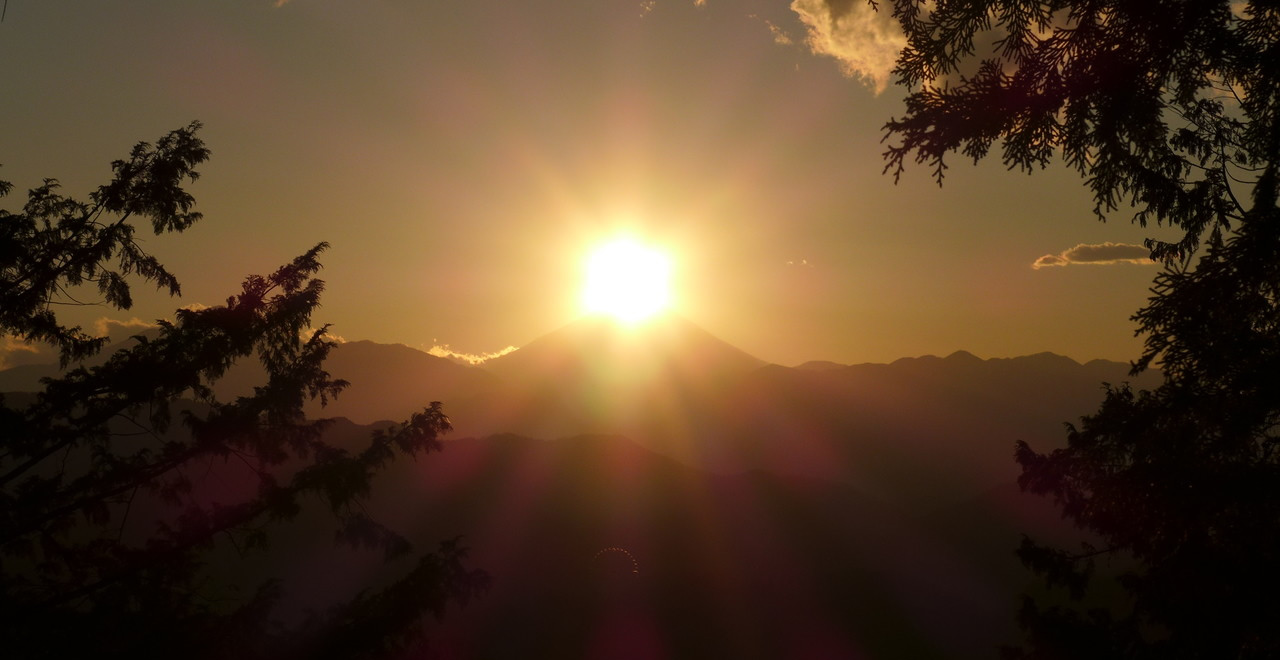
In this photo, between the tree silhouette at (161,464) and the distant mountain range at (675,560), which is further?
the distant mountain range at (675,560)

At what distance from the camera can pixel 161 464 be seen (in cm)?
1099

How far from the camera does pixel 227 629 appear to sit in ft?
35.1

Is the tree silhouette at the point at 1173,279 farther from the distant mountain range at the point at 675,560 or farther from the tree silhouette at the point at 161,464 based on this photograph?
the distant mountain range at the point at 675,560

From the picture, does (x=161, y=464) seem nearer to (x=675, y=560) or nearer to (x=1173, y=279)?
(x=1173, y=279)

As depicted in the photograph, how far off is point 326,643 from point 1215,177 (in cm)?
1427

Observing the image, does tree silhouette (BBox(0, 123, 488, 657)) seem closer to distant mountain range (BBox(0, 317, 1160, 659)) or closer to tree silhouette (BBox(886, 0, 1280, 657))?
tree silhouette (BBox(886, 0, 1280, 657))

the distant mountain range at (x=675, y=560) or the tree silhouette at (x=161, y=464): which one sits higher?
the tree silhouette at (x=161, y=464)

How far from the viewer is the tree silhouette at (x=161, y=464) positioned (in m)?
9.87

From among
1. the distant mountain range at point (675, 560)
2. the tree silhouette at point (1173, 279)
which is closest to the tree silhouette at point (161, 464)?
the tree silhouette at point (1173, 279)

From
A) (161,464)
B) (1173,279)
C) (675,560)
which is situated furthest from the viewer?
(675,560)

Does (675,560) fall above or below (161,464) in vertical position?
below

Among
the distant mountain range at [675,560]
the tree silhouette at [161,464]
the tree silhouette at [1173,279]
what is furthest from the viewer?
the distant mountain range at [675,560]

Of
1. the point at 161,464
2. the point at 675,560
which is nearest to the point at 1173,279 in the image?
the point at 161,464

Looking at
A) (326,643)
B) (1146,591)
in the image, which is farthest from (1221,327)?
(326,643)
